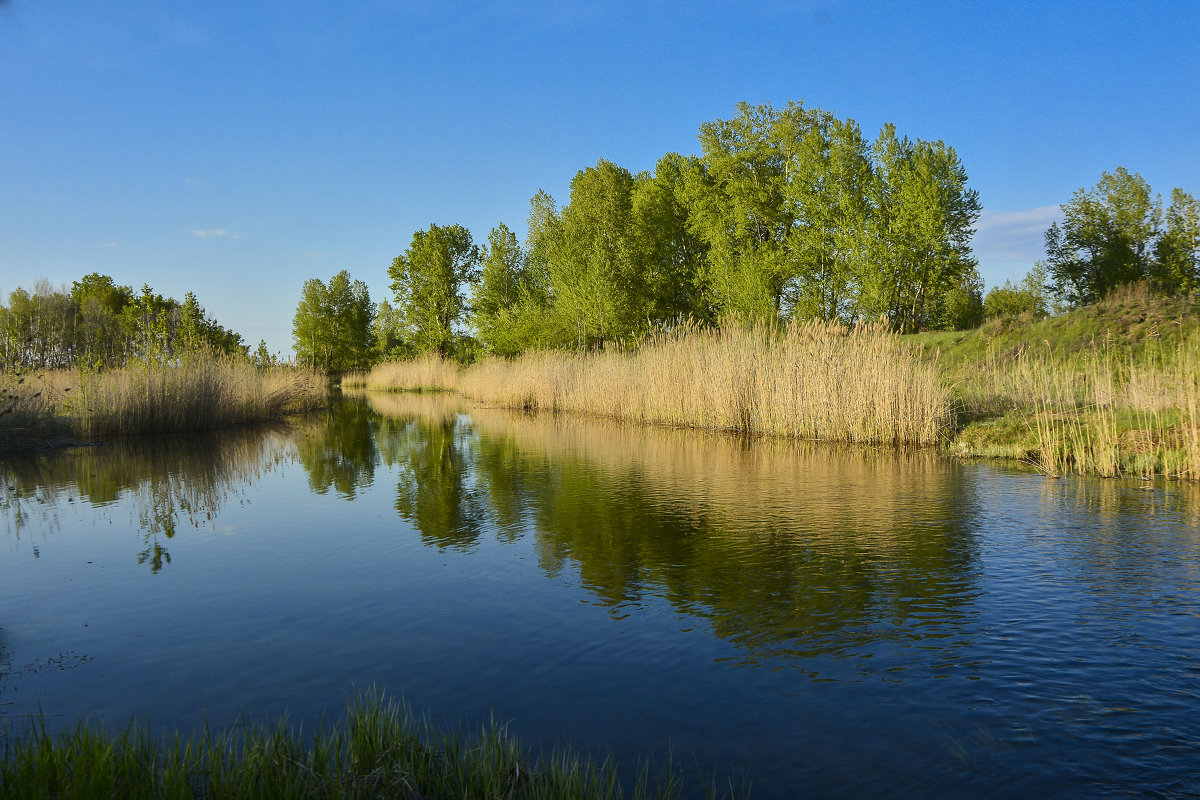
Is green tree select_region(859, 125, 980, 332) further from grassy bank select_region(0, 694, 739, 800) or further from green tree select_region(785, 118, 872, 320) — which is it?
grassy bank select_region(0, 694, 739, 800)

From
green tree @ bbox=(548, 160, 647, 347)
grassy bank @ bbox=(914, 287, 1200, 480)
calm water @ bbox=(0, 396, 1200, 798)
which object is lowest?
calm water @ bbox=(0, 396, 1200, 798)

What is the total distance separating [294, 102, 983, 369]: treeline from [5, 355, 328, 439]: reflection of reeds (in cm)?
1602

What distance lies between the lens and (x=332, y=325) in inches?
2304

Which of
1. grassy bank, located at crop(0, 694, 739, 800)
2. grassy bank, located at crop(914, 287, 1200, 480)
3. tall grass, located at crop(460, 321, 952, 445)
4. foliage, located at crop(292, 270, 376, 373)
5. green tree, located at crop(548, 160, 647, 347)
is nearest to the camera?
Result: grassy bank, located at crop(0, 694, 739, 800)

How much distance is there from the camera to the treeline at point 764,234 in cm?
3531

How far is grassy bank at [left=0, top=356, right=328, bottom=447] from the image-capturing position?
16.1 meters

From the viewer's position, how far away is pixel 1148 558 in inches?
235

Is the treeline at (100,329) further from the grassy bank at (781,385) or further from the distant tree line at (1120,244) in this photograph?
the distant tree line at (1120,244)

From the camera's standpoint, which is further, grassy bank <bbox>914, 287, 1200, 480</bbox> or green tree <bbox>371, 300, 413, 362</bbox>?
green tree <bbox>371, 300, 413, 362</bbox>

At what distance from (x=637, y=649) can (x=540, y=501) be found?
494 cm

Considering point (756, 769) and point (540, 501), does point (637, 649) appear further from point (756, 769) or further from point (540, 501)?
point (540, 501)

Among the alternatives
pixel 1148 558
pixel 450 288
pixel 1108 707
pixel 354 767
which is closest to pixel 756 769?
pixel 354 767

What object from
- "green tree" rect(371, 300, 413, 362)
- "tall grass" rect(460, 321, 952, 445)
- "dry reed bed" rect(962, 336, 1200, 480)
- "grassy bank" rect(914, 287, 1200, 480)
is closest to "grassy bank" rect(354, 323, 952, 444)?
"tall grass" rect(460, 321, 952, 445)

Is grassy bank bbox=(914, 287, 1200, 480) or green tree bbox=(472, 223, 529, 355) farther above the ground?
green tree bbox=(472, 223, 529, 355)
